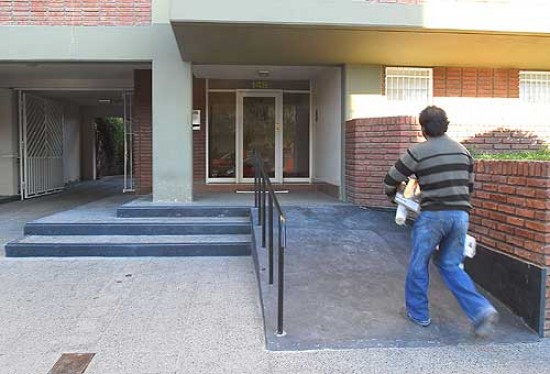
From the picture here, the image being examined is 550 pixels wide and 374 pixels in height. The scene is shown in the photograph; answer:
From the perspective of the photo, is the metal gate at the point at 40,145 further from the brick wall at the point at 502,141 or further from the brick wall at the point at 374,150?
the brick wall at the point at 502,141

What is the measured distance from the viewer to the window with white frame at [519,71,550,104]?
981 cm

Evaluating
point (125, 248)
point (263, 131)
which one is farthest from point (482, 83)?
point (125, 248)

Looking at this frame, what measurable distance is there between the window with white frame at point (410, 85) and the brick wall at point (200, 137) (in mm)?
4147

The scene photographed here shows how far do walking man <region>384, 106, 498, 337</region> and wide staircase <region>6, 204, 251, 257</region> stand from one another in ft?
10.4

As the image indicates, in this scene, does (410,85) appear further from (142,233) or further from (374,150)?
(142,233)

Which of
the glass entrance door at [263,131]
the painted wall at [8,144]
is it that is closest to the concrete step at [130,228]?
the glass entrance door at [263,131]

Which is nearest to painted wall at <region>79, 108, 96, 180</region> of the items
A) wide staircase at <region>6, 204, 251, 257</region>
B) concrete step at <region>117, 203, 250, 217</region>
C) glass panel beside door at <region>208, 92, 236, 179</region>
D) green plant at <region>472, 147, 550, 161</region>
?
glass panel beside door at <region>208, 92, 236, 179</region>

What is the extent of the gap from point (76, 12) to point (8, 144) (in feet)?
18.9

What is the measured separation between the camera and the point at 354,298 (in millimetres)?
4738

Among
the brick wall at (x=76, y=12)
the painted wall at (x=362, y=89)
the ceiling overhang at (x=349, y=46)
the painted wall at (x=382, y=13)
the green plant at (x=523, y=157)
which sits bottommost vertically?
the green plant at (x=523, y=157)

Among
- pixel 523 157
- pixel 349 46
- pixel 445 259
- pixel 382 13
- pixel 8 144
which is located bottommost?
Result: pixel 445 259

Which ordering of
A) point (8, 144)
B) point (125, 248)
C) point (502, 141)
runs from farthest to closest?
point (8, 144), point (502, 141), point (125, 248)

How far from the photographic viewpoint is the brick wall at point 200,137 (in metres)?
11.3

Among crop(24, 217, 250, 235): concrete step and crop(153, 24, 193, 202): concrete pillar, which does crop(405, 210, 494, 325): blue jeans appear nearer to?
crop(24, 217, 250, 235): concrete step
